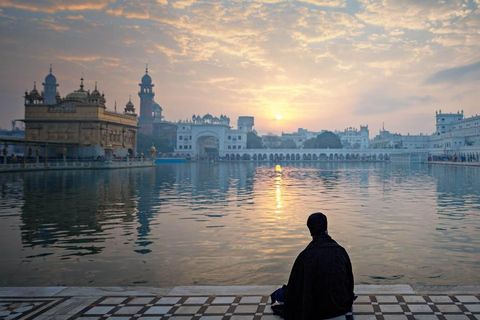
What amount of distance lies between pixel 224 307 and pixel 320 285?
40.4 inches

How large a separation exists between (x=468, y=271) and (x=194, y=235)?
5.16m

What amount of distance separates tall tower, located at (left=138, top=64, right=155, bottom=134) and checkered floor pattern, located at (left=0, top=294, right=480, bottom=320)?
357 feet

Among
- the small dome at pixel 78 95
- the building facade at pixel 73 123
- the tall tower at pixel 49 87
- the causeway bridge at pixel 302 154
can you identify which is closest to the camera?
the building facade at pixel 73 123

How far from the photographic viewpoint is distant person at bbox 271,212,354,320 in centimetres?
394

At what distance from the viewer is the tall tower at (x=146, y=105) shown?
363ft

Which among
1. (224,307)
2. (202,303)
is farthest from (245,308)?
(202,303)

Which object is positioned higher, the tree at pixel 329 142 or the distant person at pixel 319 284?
the tree at pixel 329 142

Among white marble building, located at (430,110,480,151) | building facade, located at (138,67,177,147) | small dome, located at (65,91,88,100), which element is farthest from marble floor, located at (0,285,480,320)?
building facade, located at (138,67,177,147)

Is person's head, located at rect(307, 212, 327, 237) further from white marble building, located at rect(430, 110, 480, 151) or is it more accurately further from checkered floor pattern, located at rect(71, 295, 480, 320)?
white marble building, located at rect(430, 110, 480, 151)

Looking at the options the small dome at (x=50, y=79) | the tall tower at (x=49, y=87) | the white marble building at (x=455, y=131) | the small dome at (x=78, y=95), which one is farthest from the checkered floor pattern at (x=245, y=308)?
the small dome at (x=50, y=79)

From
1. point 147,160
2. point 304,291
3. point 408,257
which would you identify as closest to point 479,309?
point 304,291

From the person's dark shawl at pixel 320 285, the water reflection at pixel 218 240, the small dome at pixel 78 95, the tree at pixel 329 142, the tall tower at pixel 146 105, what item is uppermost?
the tall tower at pixel 146 105

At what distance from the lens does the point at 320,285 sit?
13.1ft

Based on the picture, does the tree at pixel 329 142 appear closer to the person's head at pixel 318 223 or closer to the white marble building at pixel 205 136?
the white marble building at pixel 205 136
